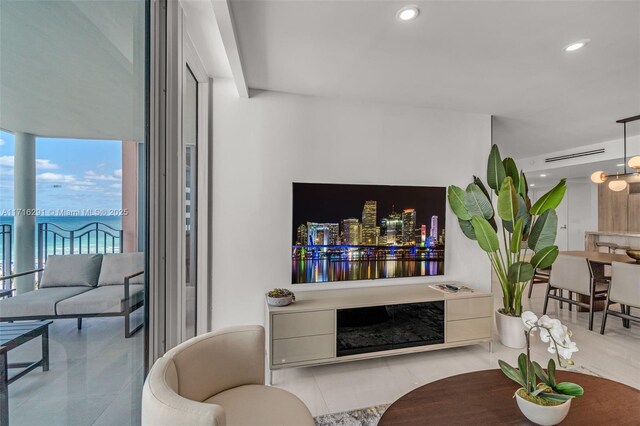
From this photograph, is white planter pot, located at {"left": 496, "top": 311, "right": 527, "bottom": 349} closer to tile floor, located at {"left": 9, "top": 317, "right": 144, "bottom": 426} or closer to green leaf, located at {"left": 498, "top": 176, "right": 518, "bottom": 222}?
green leaf, located at {"left": 498, "top": 176, "right": 518, "bottom": 222}

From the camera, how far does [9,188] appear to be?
735mm

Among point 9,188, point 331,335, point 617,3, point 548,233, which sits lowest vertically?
point 331,335

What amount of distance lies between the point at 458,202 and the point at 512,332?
4.57 feet

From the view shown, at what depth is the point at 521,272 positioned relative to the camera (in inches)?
109

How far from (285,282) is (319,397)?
99 centimetres

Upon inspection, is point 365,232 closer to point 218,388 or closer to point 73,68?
point 218,388

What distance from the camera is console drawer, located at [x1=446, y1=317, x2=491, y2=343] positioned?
2752mm

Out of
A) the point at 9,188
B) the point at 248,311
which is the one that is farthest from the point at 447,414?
the point at 248,311

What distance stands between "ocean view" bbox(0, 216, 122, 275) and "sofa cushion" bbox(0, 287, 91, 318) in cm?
8

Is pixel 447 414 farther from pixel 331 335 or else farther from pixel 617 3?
pixel 617 3

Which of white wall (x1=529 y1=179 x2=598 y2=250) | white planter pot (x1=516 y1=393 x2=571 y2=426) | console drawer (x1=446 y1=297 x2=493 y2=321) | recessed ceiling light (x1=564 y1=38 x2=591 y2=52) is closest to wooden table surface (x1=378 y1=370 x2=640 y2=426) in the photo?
white planter pot (x1=516 y1=393 x2=571 y2=426)

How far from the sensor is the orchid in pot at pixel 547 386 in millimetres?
1171

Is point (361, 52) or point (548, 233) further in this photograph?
point (548, 233)

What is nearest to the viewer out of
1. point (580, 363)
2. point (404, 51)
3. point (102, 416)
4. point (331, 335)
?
point (102, 416)
